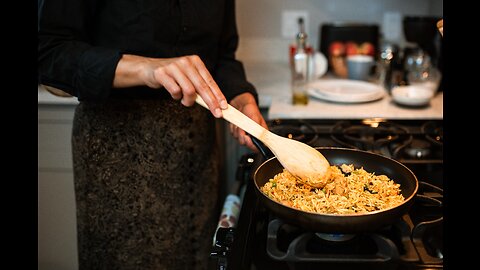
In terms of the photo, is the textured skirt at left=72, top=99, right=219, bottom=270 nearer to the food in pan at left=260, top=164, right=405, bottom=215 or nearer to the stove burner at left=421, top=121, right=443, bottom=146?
the food in pan at left=260, top=164, right=405, bottom=215

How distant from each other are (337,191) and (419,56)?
111 centimetres

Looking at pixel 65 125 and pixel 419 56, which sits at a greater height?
pixel 419 56

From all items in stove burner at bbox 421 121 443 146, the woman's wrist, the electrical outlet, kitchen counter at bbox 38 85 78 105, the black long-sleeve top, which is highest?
the electrical outlet

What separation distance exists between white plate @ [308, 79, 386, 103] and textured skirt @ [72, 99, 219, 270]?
591 millimetres

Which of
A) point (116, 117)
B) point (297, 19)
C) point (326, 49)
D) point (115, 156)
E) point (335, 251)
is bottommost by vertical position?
point (335, 251)

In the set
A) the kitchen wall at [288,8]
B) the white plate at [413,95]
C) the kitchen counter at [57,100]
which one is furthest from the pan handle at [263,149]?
the kitchen wall at [288,8]

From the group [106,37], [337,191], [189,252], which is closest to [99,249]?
[189,252]

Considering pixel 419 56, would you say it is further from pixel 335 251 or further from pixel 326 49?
pixel 335 251

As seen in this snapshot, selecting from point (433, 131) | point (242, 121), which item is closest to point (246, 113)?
point (242, 121)

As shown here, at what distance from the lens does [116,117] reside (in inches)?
51.9

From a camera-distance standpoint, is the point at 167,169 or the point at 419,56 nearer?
the point at 167,169

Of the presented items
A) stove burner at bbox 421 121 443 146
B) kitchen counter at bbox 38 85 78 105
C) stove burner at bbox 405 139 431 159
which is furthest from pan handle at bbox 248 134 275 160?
kitchen counter at bbox 38 85 78 105

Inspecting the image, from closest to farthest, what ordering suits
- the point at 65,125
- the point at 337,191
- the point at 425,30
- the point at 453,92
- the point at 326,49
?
the point at 453,92 → the point at 337,191 → the point at 65,125 → the point at 425,30 → the point at 326,49

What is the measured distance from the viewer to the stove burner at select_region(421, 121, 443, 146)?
4.63 ft
